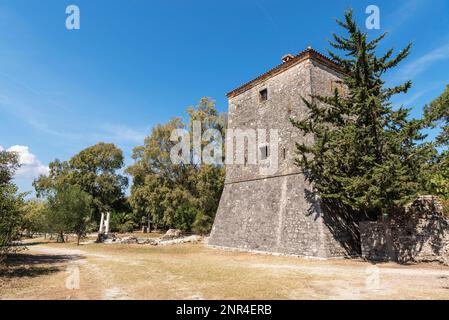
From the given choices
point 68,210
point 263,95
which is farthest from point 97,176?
point 263,95

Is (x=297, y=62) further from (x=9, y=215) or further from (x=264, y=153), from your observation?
(x=9, y=215)

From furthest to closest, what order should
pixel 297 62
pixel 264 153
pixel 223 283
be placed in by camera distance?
pixel 264 153 → pixel 297 62 → pixel 223 283

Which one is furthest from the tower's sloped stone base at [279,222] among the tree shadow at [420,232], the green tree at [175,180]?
the green tree at [175,180]

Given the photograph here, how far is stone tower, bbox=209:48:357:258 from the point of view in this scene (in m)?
14.0

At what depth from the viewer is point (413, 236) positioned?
1212cm

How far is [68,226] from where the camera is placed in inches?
933

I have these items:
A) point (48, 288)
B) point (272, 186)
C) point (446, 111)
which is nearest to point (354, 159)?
point (272, 186)

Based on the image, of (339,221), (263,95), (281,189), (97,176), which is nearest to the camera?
(339,221)

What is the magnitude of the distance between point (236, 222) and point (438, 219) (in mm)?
11021

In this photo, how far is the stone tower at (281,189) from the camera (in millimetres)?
14023

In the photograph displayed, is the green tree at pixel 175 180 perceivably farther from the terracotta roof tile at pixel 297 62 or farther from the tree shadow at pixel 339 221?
the tree shadow at pixel 339 221

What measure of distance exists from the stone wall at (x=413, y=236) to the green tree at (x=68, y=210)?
21871mm

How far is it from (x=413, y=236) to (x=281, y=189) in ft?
22.3
